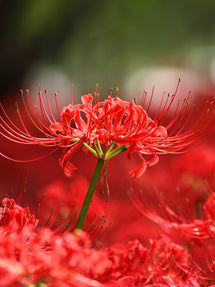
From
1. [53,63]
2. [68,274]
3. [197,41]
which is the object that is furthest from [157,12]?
[68,274]

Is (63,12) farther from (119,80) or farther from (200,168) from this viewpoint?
(200,168)

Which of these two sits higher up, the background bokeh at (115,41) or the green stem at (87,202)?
the background bokeh at (115,41)

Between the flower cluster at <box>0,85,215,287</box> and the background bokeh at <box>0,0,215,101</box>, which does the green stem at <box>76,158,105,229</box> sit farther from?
the background bokeh at <box>0,0,215,101</box>

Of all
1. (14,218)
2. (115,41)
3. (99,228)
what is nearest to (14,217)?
(14,218)

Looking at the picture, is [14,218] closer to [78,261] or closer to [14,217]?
[14,217]

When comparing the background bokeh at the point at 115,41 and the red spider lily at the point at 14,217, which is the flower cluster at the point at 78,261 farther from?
the background bokeh at the point at 115,41

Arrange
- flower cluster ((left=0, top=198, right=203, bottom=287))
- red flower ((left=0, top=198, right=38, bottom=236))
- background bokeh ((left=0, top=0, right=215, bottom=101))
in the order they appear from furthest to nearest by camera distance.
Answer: background bokeh ((left=0, top=0, right=215, bottom=101))
red flower ((left=0, top=198, right=38, bottom=236))
flower cluster ((left=0, top=198, right=203, bottom=287))

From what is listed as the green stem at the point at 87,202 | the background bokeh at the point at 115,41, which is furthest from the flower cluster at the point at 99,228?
the background bokeh at the point at 115,41

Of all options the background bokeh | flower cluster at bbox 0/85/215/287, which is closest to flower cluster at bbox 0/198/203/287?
flower cluster at bbox 0/85/215/287
